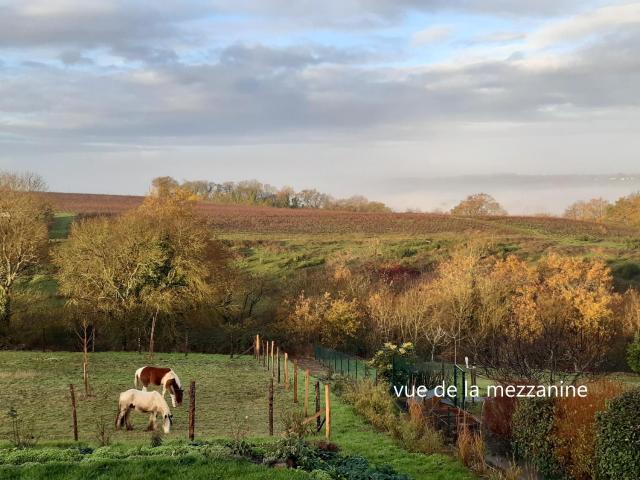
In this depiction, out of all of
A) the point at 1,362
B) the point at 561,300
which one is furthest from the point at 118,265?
the point at 561,300

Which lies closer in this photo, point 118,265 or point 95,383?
point 95,383

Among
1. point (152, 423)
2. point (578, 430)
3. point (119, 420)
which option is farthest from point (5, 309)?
point (578, 430)

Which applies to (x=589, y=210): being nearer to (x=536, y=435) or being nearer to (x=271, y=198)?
(x=271, y=198)

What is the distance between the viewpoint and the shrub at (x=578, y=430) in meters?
11.9

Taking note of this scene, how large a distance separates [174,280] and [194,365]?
8387 millimetres

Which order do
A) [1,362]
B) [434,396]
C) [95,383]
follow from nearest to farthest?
[434,396] → [95,383] → [1,362]

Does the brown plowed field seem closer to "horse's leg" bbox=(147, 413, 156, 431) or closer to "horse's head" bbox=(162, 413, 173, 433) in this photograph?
"horse's leg" bbox=(147, 413, 156, 431)

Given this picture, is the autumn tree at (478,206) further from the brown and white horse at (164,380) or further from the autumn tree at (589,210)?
the brown and white horse at (164,380)

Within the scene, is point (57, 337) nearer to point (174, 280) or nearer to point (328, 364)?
point (174, 280)

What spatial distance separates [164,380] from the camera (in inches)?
824

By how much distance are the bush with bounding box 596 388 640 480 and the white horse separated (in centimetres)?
1036

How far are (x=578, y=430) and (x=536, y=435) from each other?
144 cm

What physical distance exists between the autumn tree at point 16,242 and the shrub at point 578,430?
33.5 m

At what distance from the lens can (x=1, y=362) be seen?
1115 inches
